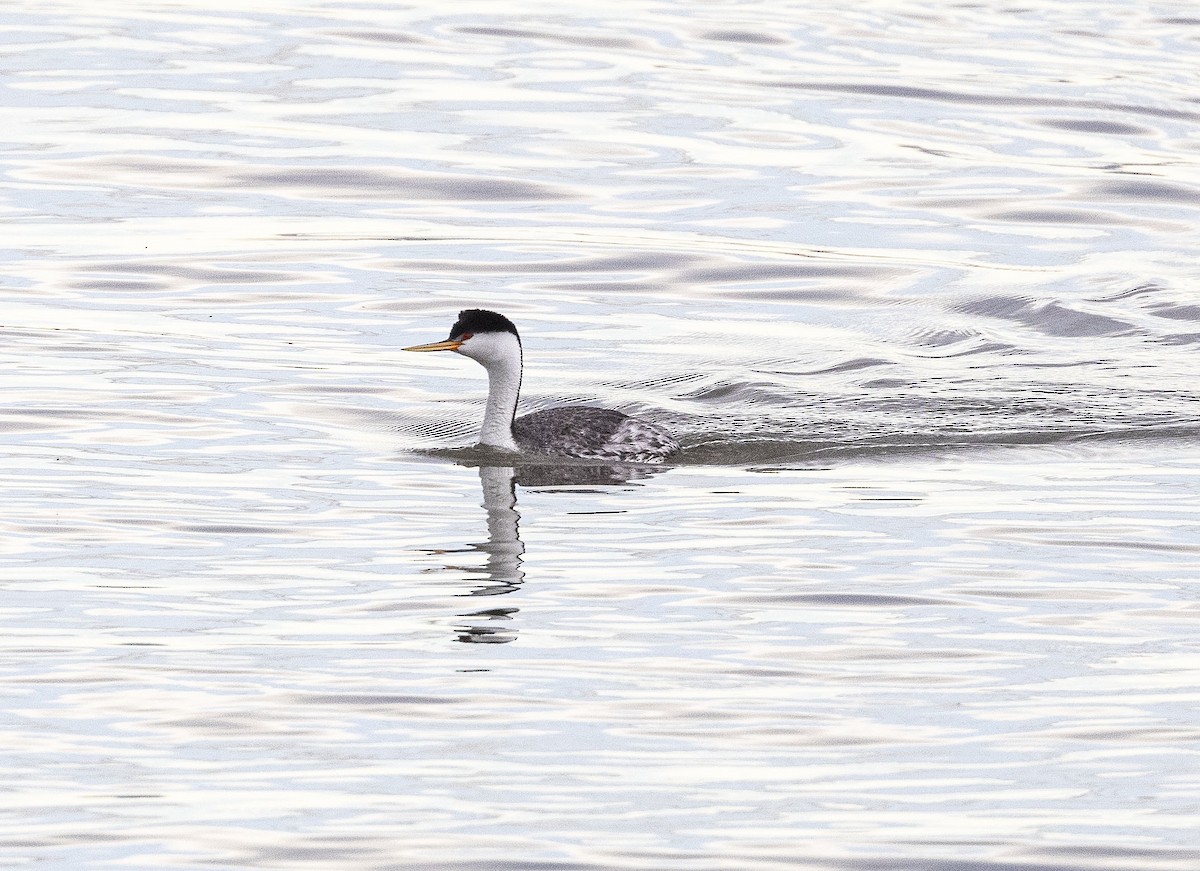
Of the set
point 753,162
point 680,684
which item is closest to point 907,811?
point 680,684

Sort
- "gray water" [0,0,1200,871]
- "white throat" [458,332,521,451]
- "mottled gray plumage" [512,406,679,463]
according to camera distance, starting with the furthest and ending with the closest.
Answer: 1. "white throat" [458,332,521,451]
2. "mottled gray plumage" [512,406,679,463]
3. "gray water" [0,0,1200,871]

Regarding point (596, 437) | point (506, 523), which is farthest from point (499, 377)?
point (506, 523)

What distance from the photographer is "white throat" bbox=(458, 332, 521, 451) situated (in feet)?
52.4

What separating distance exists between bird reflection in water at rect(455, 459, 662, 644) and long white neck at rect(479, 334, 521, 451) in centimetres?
36

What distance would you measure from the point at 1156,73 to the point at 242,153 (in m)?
14.7

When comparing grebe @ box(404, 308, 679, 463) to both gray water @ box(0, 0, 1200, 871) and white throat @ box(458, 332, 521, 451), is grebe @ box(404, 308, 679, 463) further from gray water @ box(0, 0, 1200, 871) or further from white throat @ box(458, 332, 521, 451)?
gray water @ box(0, 0, 1200, 871)

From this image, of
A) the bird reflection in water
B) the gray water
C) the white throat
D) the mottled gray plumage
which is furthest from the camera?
the white throat

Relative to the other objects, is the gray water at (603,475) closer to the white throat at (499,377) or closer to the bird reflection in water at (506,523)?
the bird reflection in water at (506,523)

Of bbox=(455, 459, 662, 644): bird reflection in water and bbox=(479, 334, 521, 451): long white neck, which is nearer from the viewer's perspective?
bbox=(455, 459, 662, 644): bird reflection in water

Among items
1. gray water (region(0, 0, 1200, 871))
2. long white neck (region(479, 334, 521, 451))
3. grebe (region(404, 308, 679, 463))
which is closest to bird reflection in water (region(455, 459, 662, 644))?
gray water (region(0, 0, 1200, 871))

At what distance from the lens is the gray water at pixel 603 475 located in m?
8.40

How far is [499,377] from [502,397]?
15cm

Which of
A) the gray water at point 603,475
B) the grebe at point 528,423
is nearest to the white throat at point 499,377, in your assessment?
the grebe at point 528,423

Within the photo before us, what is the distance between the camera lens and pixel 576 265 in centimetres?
2362
